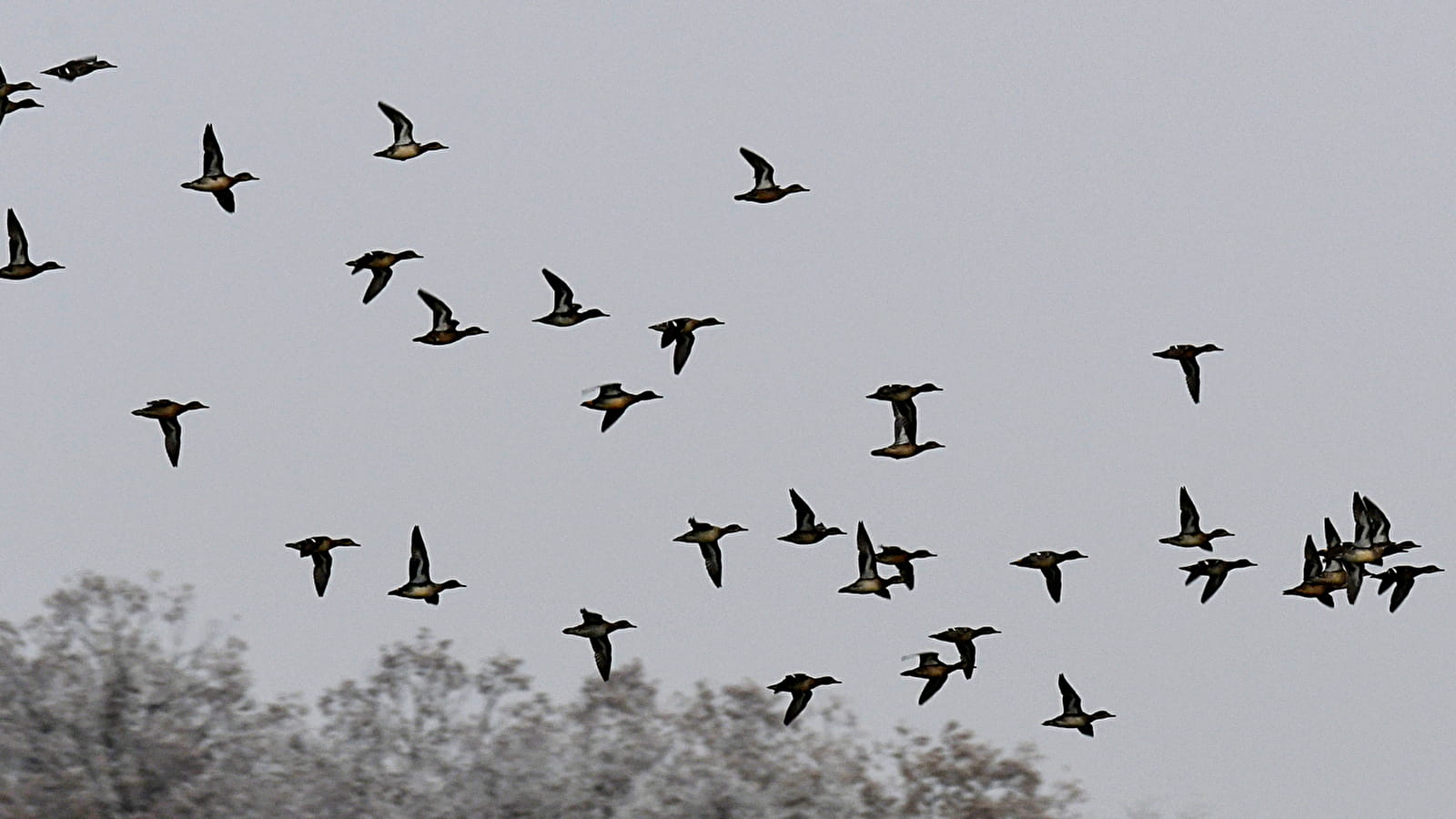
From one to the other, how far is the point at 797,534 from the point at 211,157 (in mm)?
8319

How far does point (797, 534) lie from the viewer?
2869 centimetres

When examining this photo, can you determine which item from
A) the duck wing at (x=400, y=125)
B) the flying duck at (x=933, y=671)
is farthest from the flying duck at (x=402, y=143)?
the flying duck at (x=933, y=671)

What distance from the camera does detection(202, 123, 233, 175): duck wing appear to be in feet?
88.6

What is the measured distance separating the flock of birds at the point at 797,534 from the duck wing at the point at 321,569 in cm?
2

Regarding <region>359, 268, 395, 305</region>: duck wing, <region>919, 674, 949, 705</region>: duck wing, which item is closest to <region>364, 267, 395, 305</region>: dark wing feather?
<region>359, 268, 395, 305</region>: duck wing

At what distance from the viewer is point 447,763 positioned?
40.1 meters

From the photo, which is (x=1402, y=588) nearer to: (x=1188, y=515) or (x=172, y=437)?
(x=1188, y=515)

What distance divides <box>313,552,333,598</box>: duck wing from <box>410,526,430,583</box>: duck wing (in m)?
1.46

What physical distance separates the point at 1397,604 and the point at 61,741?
21.8 metres

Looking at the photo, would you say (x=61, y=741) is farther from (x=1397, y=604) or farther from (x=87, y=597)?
(x=1397, y=604)

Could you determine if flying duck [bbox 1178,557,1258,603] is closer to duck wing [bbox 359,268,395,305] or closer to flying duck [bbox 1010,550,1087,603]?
flying duck [bbox 1010,550,1087,603]

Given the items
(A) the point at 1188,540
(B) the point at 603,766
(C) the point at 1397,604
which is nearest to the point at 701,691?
(B) the point at 603,766

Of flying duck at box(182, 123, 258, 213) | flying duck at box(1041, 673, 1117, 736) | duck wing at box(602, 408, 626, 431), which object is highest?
flying duck at box(182, 123, 258, 213)

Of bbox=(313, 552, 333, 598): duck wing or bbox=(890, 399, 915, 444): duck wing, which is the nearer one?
bbox=(313, 552, 333, 598): duck wing
